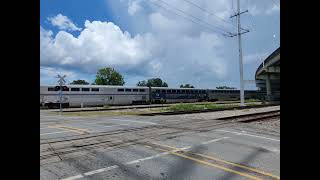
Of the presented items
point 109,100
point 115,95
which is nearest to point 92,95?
point 109,100

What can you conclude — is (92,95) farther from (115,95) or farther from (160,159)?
(160,159)

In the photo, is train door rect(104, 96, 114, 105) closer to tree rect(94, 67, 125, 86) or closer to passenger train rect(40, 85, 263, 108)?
passenger train rect(40, 85, 263, 108)

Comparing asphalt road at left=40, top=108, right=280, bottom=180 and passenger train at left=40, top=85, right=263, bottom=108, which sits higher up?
passenger train at left=40, top=85, right=263, bottom=108

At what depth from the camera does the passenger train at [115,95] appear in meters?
45.6

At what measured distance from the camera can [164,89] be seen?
61.2 m

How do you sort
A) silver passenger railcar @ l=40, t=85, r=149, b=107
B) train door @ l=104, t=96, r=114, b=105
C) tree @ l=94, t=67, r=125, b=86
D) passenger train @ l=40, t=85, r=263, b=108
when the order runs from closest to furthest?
silver passenger railcar @ l=40, t=85, r=149, b=107
passenger train @ l=40, t=85, r=263, b=108
train door @ l=104, t=96, r=114, b=105
tree @ l=94, t=67, r=125, b=86

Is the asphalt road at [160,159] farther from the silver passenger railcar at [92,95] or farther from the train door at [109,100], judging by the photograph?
the train door at [109,100]

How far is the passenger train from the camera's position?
150 feet

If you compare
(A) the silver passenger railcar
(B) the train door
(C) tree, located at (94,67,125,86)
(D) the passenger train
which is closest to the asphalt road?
(D) the passenger train

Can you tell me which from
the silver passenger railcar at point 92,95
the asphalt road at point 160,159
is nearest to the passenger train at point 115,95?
the silver passenger railcar at point 92,95

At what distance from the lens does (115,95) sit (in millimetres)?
53125
